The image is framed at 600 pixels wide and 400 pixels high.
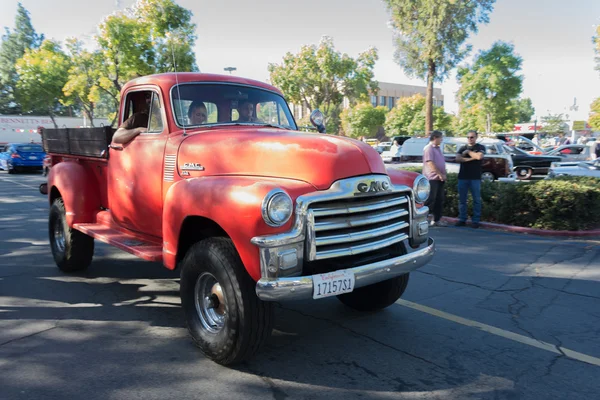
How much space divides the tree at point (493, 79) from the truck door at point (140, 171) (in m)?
37.0

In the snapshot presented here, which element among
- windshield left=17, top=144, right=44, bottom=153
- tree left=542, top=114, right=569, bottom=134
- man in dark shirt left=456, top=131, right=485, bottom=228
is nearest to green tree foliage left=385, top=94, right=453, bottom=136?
tree left=542, top=114, right=569, bottom=134

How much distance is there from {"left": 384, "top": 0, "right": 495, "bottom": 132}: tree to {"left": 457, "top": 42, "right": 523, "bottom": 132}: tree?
487 inches

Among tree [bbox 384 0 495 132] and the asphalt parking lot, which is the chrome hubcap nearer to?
the asphalt parking lot

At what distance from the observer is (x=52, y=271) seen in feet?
19.9

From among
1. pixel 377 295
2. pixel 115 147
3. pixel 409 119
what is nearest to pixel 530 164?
pixel 377 295

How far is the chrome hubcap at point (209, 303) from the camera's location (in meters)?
3.53

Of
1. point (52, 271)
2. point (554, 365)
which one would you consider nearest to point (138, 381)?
point (554, 365)

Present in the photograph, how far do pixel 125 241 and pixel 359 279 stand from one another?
257cm

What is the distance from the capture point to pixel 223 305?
137 inches

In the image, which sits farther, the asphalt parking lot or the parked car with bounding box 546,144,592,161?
the parked car with bounding box 546,144,592,161

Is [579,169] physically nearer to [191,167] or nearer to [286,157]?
[286,157]

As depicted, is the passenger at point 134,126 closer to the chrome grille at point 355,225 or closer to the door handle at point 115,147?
the door handle at point 115,147

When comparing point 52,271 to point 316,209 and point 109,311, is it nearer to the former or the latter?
point 109,311

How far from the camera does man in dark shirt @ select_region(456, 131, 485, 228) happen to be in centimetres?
892
